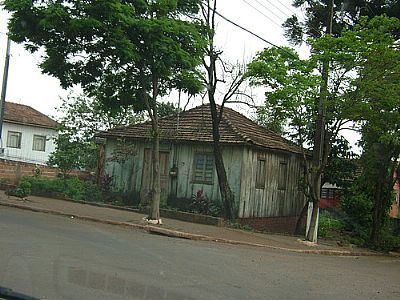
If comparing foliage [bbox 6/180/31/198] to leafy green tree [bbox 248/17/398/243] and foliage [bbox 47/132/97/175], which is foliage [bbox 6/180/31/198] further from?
leafy green tree [bbox 248/17/398/243]

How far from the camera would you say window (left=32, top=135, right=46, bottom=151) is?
42156 mm

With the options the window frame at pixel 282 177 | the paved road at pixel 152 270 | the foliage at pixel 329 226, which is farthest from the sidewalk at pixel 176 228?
the window frame at pixel 282 177

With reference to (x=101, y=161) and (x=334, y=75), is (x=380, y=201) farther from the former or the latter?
(x=101, y=161)

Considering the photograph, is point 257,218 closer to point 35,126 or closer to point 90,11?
point 90,11

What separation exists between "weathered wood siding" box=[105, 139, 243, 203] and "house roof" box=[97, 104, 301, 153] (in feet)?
1.26

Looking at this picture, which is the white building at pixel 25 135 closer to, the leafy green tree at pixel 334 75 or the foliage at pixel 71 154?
the foliage at pixel 71 154

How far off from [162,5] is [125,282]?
29.4 ft

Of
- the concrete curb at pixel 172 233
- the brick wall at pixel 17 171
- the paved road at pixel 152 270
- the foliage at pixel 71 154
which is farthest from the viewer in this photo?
the brick wall at pixel 17 171

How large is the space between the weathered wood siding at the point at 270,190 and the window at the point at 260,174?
15 cm

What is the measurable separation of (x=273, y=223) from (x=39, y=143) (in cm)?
2534

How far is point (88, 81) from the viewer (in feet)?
53.9

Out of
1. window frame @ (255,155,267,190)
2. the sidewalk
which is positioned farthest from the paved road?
window frame @ (255,155,267,190)

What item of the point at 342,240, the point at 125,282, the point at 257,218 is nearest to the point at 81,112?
the point at 257,218

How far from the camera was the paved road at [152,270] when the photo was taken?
7.47 metres
